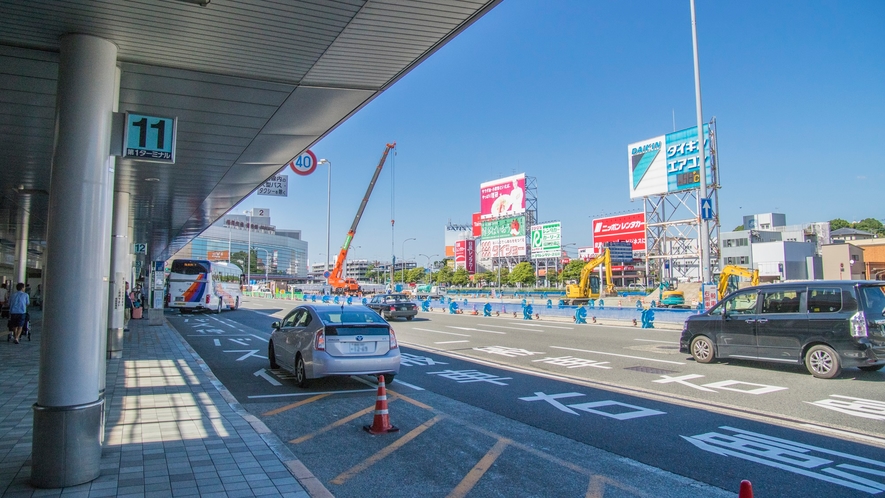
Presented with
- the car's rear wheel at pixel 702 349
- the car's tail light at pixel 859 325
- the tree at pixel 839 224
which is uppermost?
the tree at pixel 839 224

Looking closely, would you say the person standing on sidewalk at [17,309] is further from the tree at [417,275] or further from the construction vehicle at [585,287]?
the tree at [417,275]

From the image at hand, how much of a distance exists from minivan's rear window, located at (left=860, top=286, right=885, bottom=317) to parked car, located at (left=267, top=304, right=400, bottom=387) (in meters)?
8.66

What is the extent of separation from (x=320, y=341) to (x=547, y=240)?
2913 inches

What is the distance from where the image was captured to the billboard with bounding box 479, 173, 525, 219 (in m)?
81.8

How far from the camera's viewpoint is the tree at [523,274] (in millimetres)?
84750

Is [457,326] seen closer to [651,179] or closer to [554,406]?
[554,406]

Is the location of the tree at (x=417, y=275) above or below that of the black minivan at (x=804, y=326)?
above

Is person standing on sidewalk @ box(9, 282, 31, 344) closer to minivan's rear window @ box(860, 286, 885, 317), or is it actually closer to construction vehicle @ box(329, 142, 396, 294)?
minivan's rear window @ box(860, 286, 885, 317)

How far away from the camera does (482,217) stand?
87.8m

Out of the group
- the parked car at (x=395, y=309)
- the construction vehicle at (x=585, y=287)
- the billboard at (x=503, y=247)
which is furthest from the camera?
the billboard at (x=503, y=247)

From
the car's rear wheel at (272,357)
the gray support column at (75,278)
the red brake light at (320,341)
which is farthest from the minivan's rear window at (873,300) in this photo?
the gray support column at (75,278)

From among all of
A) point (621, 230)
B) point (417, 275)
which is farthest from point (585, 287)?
point (417, 275)

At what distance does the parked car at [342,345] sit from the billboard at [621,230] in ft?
240

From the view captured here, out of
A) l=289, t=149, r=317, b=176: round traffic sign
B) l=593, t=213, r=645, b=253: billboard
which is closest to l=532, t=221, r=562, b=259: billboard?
l=593, t=213, r=645, b=253: billboard
